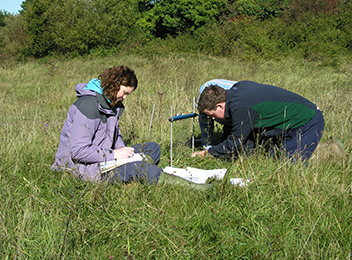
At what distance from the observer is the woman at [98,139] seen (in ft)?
9.18

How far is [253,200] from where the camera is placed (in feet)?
8.38

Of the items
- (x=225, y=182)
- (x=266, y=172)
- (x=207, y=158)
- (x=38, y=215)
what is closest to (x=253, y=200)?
(x=225, y=182)

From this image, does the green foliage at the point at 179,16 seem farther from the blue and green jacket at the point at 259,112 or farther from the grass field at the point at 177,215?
the grass field at the point at 177,215

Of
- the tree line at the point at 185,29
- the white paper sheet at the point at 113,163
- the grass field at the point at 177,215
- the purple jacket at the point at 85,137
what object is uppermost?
the tree line at the point at 185,29

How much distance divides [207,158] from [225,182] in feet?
3.02

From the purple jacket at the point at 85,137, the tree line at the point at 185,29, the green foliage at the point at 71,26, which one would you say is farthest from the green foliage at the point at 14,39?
the purple jacket at the point at 85,137

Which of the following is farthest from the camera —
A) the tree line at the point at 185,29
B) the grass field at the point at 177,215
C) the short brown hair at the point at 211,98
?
the tree line at the point at 185,29

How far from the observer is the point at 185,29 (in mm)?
25281

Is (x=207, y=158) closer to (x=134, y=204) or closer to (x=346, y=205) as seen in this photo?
(x=134, y=204)

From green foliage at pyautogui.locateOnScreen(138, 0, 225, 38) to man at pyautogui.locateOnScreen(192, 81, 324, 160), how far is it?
70.9 ft

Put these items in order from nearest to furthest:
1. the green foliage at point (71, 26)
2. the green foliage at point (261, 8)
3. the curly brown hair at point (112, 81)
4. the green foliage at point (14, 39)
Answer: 1. the curly brown hair at point (112, 81)
2. the green foliage at point (71, 26)
3. the green foliage at point (14, 39)
4. the green foliage at point (261, 8)

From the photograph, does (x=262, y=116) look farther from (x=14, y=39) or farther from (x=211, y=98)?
(x=14, y=39)

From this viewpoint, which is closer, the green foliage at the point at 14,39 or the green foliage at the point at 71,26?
the green foliage at the point at 71,26

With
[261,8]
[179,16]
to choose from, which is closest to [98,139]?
[179,16]
